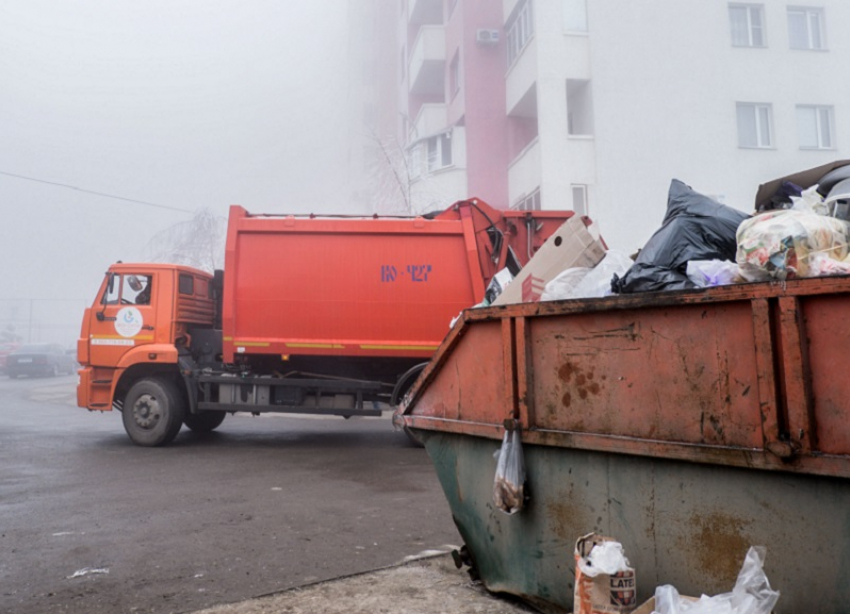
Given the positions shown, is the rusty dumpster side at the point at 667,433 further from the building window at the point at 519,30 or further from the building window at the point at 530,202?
the building window at the point at 519,30

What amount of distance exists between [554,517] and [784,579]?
0.92 m

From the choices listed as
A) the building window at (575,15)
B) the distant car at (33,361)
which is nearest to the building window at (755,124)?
→ the building window at (575,15)

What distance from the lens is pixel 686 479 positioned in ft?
7.39

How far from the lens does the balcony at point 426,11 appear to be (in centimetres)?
2349

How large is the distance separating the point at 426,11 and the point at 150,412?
789 inches

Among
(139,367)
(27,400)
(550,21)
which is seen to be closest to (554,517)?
(139,367)

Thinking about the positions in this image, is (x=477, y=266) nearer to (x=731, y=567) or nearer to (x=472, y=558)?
(x=472, y=558)

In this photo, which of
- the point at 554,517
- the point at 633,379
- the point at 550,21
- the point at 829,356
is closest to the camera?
the point at 829,356

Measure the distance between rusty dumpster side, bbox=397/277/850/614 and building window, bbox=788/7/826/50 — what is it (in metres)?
17.8

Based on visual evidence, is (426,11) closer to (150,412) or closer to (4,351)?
(150,412)

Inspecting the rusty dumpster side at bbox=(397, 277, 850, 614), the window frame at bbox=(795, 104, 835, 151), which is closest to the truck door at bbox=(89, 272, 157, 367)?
the rusty dumpster side at bbox=(397, 277, 850, 614)

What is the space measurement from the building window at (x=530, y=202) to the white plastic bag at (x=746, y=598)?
13.7 meters

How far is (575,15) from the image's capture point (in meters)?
15.6

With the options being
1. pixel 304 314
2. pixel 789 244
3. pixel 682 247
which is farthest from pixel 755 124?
pixel 789 244
